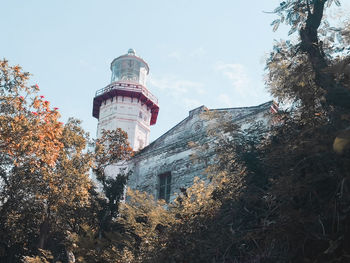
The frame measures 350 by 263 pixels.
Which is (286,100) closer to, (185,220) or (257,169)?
(257,169)

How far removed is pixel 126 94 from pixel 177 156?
1357 centimetres

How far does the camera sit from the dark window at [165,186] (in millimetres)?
16681

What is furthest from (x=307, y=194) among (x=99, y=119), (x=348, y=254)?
(x=99, y=119)

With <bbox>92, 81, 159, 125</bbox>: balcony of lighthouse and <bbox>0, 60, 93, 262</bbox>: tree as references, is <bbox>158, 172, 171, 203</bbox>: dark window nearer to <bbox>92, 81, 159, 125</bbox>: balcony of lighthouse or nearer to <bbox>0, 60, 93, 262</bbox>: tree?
<bbox>0, 60, 93, 262</bbox>: tree

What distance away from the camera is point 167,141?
17.6 metres

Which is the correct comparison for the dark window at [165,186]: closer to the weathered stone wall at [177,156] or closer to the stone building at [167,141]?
the stone building at [167,141]

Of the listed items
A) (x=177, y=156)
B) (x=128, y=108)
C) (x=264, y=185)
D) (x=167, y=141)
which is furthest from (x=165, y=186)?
(x=128, y=108)

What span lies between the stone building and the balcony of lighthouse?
0.23ft

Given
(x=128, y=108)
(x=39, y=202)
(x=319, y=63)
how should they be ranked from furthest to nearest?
(x=128, y=108)
(x=39, y=202)
(x=319, y=63)

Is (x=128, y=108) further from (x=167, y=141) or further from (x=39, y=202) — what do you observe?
(x=39, y=202)

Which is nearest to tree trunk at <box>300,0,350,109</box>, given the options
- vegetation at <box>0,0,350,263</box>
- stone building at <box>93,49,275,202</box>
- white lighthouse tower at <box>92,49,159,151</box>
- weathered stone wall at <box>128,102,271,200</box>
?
vegetation at <box>0,0,350,263</box>

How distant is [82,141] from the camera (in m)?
16.7

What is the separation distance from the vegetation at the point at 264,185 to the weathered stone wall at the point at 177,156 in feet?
12.5

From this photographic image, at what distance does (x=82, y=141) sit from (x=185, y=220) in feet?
30.2
